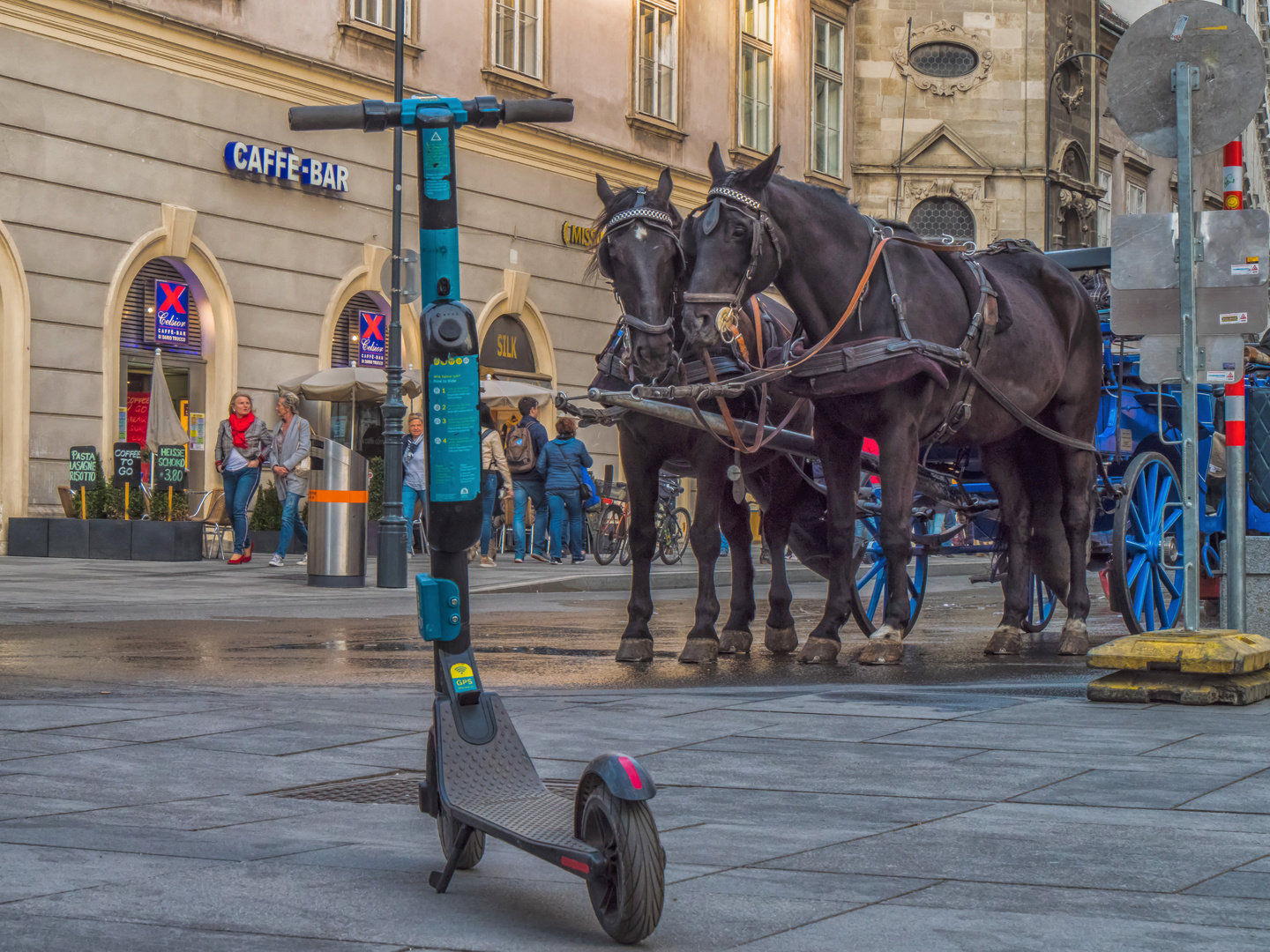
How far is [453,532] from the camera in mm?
3842

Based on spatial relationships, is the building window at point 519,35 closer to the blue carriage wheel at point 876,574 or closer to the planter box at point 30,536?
the planter box at point 30,536

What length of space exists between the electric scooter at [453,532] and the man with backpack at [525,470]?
17.3m

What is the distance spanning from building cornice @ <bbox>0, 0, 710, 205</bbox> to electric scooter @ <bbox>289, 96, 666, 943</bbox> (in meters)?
14.5

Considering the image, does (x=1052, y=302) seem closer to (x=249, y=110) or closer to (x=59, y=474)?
(x=59, y=474)

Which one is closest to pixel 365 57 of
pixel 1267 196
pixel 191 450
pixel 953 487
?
pixel 191 450

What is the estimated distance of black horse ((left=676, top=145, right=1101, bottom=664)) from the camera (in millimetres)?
7746

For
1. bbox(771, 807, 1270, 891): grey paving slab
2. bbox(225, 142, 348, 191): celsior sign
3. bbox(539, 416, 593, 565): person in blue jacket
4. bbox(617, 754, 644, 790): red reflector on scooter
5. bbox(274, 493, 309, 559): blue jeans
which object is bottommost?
bbox(771, 807, 1270, 891): grey paving slab

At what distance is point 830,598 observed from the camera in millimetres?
8586

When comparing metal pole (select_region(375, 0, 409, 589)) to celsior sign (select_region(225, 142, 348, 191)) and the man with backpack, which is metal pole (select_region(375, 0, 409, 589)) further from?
celsior sign (select_region(225, 142, 348, 191))

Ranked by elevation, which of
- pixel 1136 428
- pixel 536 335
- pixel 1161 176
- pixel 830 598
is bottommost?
pixel 830 598

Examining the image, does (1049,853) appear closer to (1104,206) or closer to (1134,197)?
(1104,206)

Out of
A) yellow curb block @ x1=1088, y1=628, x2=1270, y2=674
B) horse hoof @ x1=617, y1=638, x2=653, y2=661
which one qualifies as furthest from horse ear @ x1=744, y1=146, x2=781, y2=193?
yellow curb block @ x1=1088, y1=628, x2=1270, y2=674

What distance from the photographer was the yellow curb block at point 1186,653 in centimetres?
675

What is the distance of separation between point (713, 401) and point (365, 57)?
16998 millimetres
